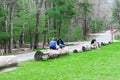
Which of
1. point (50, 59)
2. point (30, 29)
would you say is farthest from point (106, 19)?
point (50, 59)

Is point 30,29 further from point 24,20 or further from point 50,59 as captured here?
point 50,59

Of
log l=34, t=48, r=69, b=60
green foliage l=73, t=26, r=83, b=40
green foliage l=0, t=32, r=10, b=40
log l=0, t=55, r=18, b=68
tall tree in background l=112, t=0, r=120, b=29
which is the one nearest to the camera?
log l=0, t=55, r=18, b=68

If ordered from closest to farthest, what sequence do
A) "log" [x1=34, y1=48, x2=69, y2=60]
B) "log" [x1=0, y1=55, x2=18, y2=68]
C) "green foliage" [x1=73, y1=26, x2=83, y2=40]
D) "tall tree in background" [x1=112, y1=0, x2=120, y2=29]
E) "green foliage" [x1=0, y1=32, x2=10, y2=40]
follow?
"log" [x1=0, y1=55, x2=18, y2=68] < "log" [x1=34, y1=48, x2=69, y2=60] < "green foliage" [x1=0, y1=32, x2=10, y2=40] < "green foliage" [x1=73, y1=26, x2=83, y2=40] < "tall tree in background" [x1=112, y1=0, x2=120, y2=29]

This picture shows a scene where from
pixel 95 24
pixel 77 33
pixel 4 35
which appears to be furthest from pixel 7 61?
pixel 95 24

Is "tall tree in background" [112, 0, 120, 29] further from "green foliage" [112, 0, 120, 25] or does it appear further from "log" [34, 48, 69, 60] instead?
"log" [34, 48, 69, 60]

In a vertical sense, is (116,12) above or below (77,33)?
above

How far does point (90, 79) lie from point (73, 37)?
5483cm

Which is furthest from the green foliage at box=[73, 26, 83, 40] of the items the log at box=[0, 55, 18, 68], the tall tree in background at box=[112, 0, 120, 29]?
the log at box=[0, 55, 18, 68]

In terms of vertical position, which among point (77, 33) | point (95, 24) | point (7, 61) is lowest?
point (77, 33)

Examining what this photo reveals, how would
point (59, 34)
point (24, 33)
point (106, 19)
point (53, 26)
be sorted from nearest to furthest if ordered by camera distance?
point (24, 33) < point (59, 34) < point (53, 26) < point (106, 19)

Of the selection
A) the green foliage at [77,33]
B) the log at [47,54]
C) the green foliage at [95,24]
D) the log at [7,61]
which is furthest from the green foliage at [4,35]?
the green foliage at [95,24]

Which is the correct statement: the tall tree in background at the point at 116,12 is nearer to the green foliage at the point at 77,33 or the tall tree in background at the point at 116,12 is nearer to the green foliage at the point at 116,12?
the green foliage at the point at 116,12

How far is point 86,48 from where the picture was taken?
33.9m

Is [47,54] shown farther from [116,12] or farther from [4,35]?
[116,12]
